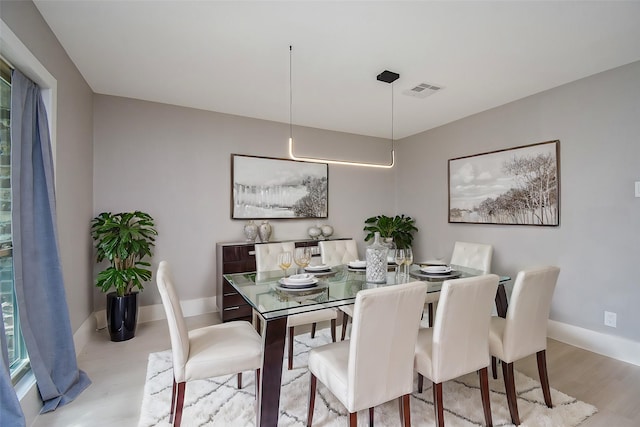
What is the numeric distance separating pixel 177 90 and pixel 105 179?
1272mm

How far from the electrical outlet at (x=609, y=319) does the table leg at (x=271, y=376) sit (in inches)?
121

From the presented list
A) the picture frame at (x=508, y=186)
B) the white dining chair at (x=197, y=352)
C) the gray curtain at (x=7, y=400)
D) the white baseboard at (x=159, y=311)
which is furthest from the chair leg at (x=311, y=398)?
the picture frame at (x=508, y=186)

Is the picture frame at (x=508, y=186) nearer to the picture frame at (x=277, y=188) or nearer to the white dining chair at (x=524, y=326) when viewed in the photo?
the white dining chair at (x=524, y=326)

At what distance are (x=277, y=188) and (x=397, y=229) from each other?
1.95m

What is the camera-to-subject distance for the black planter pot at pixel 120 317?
118 inches

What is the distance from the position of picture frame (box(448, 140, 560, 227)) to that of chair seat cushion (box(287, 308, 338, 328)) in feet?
8.02

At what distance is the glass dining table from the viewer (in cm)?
163

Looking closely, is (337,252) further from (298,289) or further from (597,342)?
(597,342)

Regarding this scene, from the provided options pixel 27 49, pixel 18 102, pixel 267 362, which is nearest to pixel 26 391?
pixel 267 362

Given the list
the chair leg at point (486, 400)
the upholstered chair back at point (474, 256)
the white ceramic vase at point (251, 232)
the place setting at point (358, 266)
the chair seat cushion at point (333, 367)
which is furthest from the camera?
the white ceramic vase at point (251, 232)

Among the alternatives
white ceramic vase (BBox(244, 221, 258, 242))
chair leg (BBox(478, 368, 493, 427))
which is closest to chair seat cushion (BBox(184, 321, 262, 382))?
chair leg (BBox(478, 368, 493, 427))

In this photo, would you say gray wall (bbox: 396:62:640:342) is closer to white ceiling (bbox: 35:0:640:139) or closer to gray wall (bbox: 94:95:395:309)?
white ceiling (bbox: 35:0:640:139)

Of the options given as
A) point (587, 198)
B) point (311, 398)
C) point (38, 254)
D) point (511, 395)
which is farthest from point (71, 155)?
point (587, 198)

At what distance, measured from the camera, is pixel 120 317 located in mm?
3004
